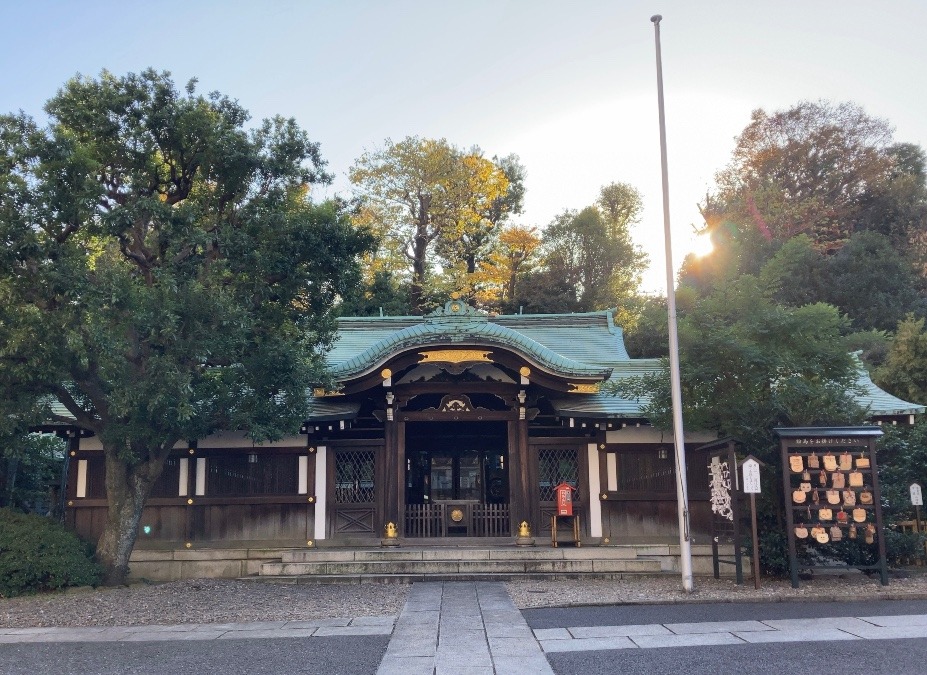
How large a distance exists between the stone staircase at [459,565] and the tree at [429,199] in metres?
22.0

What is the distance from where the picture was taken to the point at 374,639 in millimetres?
8266

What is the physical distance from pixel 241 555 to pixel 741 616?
32.0 ft

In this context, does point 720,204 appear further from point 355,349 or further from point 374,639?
point 374,639

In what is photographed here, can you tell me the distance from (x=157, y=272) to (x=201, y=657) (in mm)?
6336

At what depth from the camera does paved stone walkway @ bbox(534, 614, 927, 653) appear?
7793mm

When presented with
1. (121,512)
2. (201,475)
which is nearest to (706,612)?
(121,512)

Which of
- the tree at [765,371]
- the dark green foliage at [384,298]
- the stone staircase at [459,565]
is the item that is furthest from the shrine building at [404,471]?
the dark green foliage at [384,298]

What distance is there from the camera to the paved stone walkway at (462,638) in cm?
693

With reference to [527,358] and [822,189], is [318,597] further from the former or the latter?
[822,189]

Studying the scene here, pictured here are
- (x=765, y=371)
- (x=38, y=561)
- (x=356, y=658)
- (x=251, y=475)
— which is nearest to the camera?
(x=356, y=658)

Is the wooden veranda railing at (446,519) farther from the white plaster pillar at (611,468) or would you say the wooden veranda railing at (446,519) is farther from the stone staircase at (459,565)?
the white plaster pillar at (611,468)

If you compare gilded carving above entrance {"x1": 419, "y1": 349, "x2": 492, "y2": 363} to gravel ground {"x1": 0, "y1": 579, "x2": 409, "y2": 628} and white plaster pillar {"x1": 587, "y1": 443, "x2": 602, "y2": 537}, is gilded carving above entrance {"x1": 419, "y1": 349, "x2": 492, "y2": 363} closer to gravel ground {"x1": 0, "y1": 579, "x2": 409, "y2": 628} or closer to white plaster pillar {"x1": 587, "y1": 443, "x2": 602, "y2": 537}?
white plaster pillar {"x1": 587, "y1": 443, "x2": 602, "y2": 537}

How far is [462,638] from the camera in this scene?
324 inches

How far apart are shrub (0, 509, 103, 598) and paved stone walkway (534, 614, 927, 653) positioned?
28.0 ft
